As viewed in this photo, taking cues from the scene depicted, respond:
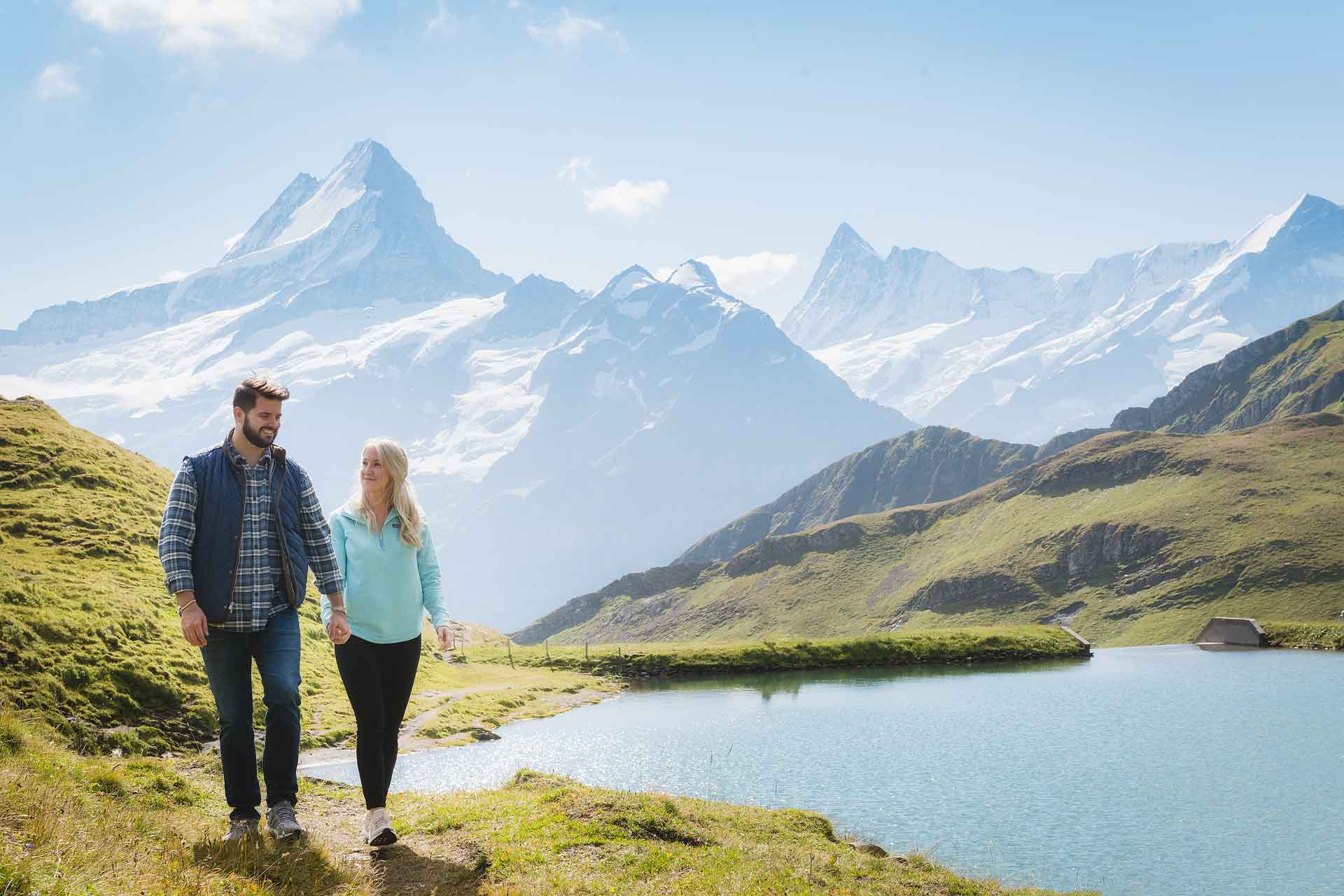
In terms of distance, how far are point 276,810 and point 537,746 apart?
3800 cm

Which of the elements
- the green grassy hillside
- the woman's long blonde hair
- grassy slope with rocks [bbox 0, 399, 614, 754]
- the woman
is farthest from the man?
the green grassy hillside

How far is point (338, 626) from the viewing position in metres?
9.72

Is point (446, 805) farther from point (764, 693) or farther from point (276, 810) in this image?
point (764, 693)

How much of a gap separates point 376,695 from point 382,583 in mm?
1357

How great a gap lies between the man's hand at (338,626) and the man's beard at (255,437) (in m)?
2.05

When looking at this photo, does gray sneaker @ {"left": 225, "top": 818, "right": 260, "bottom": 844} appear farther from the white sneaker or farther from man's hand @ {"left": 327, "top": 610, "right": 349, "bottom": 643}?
man's hand @ {"left": 327, "top": 610, "right": 349, "bottom": 643}

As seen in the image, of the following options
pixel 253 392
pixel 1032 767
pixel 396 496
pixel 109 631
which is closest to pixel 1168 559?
pixel 1032 767

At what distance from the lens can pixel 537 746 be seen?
45.6 metres

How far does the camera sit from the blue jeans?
9336 millimetres

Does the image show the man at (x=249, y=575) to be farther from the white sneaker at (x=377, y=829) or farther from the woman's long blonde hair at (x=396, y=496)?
the white sneaker at (x=377, y=829)

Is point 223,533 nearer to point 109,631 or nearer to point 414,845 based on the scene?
point 414,845

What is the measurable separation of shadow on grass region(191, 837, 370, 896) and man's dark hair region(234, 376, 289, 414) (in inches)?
178

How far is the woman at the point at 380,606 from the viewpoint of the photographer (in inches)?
406

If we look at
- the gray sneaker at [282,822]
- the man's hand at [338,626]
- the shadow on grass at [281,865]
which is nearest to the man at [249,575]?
the gray sneaker at [282,822]
